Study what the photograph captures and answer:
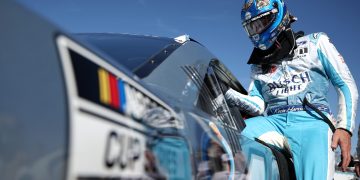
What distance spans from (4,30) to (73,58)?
132 millimetres

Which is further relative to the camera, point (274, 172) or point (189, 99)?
point (274, 172)

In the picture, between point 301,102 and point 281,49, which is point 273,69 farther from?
point 301,102

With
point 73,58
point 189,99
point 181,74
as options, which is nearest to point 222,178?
point 189,99

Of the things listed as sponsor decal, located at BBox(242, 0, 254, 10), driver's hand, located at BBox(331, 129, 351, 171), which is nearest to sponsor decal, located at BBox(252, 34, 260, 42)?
sponsor decal, located at BBox(242, 0, 254, 10)

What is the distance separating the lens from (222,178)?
1.26m

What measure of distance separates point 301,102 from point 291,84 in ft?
0.56

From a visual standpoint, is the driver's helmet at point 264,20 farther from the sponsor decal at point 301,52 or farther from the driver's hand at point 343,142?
the driver's hand at point 343,142

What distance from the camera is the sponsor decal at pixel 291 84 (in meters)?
2.72

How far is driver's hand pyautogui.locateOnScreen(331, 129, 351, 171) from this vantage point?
7.83ft

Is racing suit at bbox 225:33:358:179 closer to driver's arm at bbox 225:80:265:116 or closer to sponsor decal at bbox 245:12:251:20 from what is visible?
driver's arm at bbox 225:80:265:116

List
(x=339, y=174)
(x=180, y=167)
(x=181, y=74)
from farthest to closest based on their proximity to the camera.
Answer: (x=339, y=174) < (x=181, y=74) < (x=180, y=167)

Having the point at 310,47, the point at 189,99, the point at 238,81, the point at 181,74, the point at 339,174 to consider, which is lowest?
the point at 339,174

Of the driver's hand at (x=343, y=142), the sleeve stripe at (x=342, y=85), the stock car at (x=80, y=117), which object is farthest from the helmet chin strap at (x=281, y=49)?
the stock car at (x=80, y=117)

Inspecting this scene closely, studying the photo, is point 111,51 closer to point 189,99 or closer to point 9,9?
point 189,99
